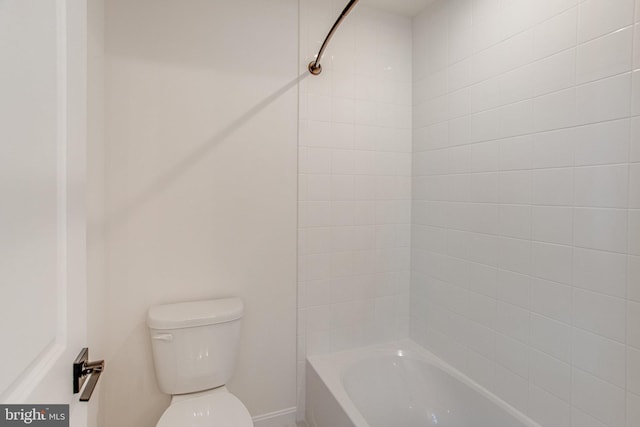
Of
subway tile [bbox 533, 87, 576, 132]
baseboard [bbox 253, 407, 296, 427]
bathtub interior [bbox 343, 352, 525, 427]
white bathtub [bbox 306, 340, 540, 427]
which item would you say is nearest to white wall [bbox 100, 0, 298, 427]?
baseboard [bbox 253, 407, 296, 427]

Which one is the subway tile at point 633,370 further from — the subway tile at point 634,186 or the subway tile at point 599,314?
the subway tile at point 634,186

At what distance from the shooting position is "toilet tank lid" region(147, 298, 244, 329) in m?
1.36

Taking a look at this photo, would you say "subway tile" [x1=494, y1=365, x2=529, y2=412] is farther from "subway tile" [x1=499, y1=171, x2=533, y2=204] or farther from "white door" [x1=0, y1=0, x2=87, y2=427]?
"white door" [x1=0, y1=0, x2=87, y2=427]

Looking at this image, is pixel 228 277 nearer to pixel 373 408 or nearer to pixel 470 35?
pixel 373 408

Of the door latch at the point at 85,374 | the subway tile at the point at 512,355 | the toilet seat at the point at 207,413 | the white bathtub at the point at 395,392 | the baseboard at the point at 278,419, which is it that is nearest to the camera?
the door latch at the point at 85,374

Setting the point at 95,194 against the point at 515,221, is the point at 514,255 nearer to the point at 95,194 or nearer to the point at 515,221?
the point at 515,221

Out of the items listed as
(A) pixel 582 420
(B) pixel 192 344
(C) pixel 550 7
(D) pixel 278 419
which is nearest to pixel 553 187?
(C) pixel 550 7

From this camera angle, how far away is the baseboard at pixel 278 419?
1718 mm

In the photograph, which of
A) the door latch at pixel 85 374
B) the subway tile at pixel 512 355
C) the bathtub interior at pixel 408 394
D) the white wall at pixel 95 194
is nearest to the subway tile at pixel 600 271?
the subway tile at pixel 512 355

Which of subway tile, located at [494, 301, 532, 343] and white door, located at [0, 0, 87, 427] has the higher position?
white door, located at [0, 0, 87, 427]

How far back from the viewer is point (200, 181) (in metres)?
1.57

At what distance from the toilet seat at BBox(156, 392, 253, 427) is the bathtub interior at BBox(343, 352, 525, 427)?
0.60m

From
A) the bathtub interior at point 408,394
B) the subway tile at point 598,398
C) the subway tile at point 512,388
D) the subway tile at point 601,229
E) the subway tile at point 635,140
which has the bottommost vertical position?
→ the bathtub interior at point 408,394

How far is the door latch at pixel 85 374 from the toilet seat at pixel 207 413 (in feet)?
2.30
